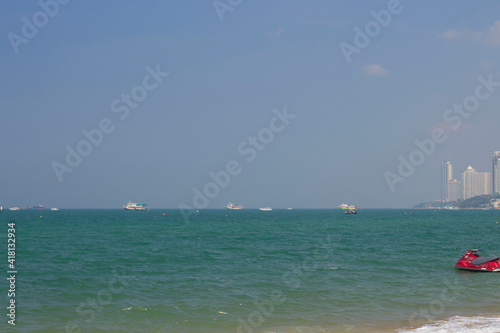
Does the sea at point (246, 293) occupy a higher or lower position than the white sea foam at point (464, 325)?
lower

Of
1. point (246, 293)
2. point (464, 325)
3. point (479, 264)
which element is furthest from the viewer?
point (479, 264)

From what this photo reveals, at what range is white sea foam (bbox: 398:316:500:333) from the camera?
17422mm

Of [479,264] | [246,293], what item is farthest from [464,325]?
[479,264]

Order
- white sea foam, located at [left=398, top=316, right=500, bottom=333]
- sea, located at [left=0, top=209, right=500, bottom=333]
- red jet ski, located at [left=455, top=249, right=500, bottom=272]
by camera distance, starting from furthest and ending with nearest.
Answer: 1. red jet ski, located at [left=455, top=249, right=500, bottom=272]
2. sea, located at [left=0, top=209, right=500, bottom=333]
3. white sea foam, located at [left=398, top=316, right=500, bottom=333]

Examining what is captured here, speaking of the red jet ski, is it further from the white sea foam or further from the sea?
the white sea foam

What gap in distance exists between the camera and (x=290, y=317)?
20.2 metres

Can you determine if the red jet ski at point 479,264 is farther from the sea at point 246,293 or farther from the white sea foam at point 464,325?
the white sea foam at point 464,325

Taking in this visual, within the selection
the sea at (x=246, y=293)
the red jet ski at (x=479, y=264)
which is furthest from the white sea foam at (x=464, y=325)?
the red jet ski at (x=479, y=264)

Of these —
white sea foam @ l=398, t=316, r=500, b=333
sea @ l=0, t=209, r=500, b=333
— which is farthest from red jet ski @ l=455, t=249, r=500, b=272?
white sea foam @ l=398, t=316, r=500, b=333

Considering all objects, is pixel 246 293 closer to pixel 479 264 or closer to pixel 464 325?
pixel 464 325

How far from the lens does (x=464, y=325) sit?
18.3 m

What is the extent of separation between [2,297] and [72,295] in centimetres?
365

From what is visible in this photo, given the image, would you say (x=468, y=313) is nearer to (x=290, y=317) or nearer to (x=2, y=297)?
(x=290, y=317)

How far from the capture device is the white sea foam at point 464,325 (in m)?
17.4
